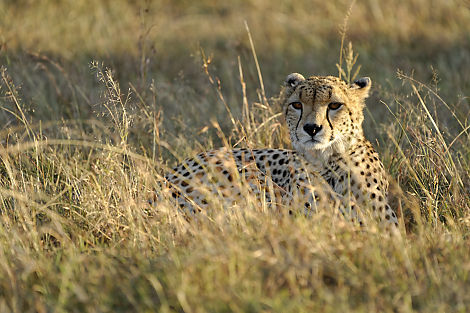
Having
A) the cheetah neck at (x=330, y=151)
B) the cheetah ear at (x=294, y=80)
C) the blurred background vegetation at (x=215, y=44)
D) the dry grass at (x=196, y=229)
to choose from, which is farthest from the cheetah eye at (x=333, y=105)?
the blurred background vegetation at (x=215, y=44)

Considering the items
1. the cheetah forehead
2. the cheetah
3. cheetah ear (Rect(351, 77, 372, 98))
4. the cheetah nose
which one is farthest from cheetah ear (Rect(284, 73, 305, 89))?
the cheetah nose

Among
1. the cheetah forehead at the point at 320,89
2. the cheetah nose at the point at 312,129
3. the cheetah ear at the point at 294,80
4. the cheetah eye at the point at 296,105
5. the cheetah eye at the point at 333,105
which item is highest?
the cheetah forehead at the point at 320,89

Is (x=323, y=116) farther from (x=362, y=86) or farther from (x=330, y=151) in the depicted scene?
(x=362, y=86)

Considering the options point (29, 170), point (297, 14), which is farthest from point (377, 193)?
point (297, 14)

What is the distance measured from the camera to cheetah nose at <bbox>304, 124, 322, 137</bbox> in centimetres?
289

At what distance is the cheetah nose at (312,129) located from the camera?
289cm

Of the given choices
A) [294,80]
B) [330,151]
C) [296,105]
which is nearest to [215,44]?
[294,80]

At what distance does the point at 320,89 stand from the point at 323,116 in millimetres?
137

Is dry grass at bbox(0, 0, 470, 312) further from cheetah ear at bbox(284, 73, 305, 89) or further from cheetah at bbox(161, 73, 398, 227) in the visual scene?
cheetah ear at bbox(284, 73, 305, 89)

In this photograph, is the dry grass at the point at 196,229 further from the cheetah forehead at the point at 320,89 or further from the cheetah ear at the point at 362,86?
the cheetah forehead at the point at 320,89

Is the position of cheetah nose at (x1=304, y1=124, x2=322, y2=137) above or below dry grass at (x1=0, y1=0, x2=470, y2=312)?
above

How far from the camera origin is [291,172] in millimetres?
3137

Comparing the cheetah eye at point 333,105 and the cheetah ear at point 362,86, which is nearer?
the cheetah eye at point 333,105

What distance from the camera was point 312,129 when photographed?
2898mm
